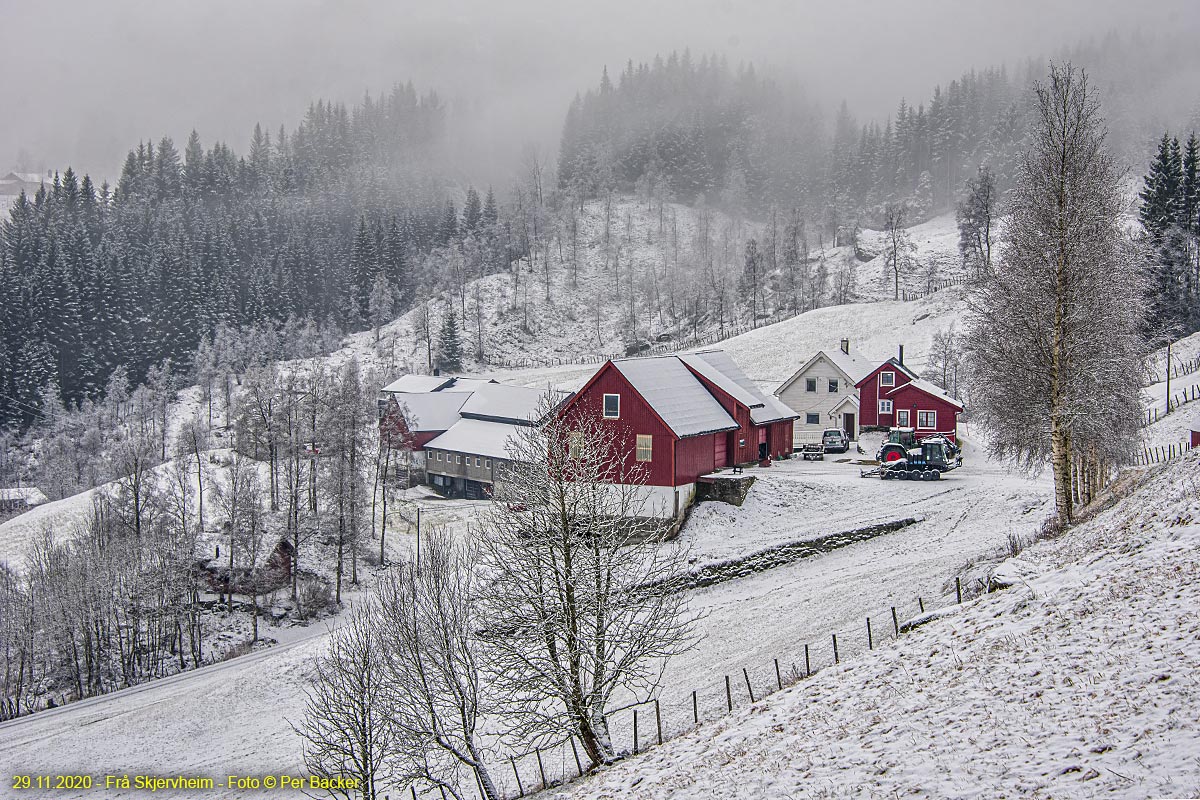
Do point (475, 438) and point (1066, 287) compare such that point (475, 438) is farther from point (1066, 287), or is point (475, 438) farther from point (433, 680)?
point (1066, 287)

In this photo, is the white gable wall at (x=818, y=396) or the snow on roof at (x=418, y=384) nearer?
the white gable wall at (x=818, y=396)

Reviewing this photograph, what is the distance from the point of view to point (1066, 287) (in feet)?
75.2

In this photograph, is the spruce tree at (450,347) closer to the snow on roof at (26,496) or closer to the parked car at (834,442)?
the snow on roof at (26,496)

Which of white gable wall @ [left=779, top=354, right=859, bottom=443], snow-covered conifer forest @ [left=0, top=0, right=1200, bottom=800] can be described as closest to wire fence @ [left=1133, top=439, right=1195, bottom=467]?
snow-covered conifer forest @ [left=0, top=0, right=1200, bottom=800]

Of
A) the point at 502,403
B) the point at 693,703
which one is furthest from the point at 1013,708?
the point at 502,403

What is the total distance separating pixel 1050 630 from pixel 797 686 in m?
5.45

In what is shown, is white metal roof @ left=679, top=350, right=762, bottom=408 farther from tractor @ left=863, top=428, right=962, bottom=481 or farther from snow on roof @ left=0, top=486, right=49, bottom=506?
snow on roof @ left=0, top=486, right=49, bottom=506

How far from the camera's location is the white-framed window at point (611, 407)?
41.3 metres

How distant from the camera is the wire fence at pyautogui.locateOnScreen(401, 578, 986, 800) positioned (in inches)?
750

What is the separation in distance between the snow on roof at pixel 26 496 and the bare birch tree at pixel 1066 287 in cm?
10058

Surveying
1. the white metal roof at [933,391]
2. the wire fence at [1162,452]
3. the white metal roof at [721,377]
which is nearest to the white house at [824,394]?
the white metal roof at [933,391]

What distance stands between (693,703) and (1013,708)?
1128 cm

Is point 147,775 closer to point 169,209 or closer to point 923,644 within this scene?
point 923,644

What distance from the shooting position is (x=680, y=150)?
198 m
